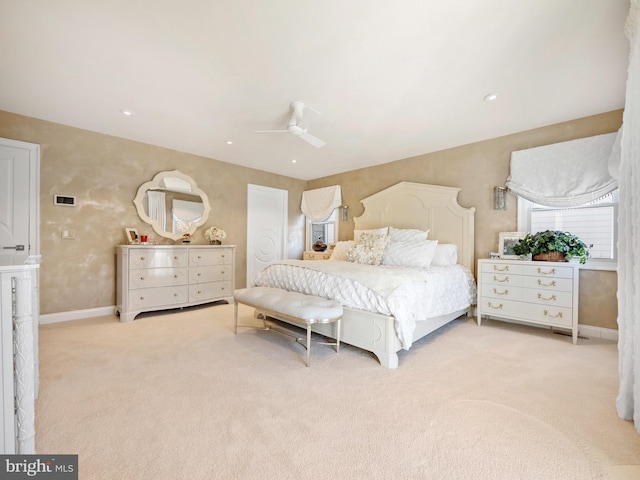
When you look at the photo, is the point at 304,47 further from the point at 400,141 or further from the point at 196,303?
the point at 196,303

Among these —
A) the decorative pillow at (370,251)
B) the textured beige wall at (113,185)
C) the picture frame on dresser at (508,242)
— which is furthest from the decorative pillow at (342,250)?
the picture frame on dresser at (508,242)

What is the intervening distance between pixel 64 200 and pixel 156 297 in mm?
1633

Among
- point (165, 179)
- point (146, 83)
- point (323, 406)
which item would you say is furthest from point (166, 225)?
point (323, 406)

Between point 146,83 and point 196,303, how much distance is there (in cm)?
282

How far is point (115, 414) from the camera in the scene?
5.28 feet

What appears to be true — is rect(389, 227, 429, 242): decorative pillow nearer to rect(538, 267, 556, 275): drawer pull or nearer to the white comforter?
the white comforter

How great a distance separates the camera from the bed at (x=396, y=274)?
230 centimetres

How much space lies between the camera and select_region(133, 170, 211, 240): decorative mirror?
4.04 m

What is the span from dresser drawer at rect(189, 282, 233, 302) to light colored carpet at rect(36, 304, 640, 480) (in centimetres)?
124

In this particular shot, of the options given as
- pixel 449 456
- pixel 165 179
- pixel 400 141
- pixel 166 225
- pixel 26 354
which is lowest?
pixel 449 456

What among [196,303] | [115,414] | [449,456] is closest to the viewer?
[449,456]

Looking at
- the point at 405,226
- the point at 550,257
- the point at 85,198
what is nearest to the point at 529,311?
the point at 550,257

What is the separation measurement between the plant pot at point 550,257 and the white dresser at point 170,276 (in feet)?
13.5

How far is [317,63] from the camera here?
7.01ft
